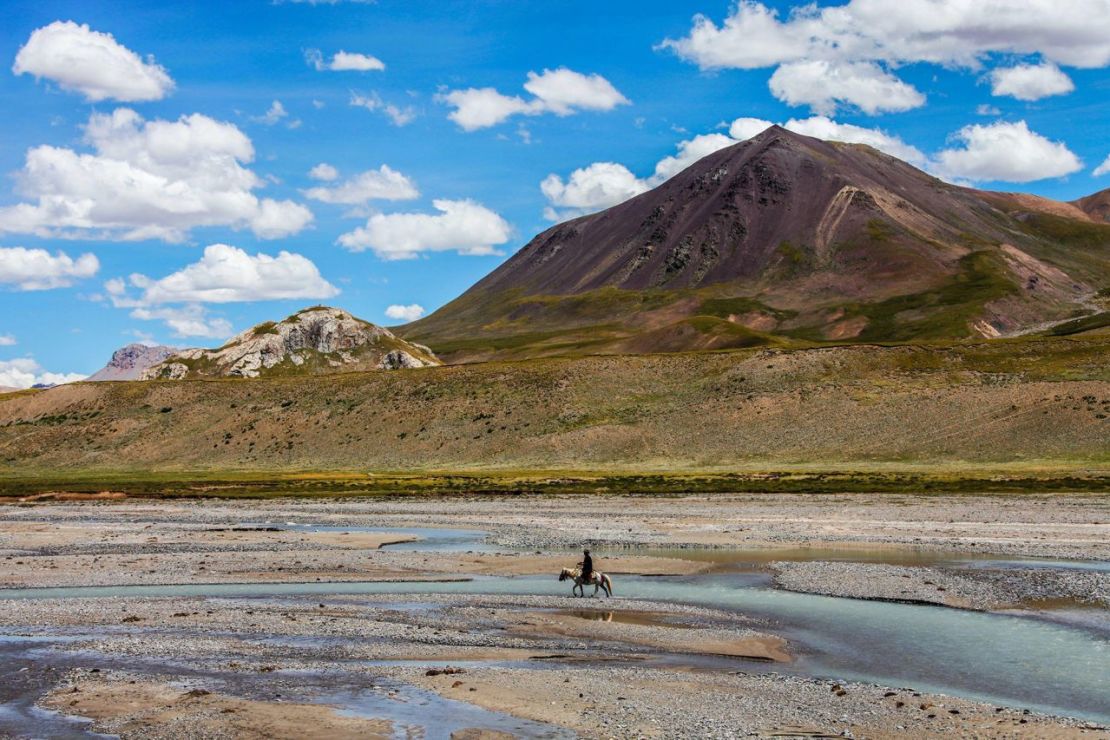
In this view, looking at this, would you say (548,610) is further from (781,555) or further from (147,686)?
(781,555)

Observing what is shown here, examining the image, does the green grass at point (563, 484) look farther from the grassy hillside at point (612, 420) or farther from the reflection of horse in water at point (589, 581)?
the reflection of horse in water at point (589, 581)

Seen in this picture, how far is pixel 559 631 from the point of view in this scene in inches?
1307

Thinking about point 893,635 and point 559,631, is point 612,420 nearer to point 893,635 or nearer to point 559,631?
point 559,631

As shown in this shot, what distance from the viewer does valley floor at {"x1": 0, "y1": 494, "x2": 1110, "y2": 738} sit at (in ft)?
74.8

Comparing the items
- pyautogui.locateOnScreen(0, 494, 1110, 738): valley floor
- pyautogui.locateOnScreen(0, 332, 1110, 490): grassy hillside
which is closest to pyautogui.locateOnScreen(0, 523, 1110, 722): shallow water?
pyautogui.locateOnScreen(0, 494, 1110, 738): valley floor

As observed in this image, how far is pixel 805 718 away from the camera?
22.4 meters

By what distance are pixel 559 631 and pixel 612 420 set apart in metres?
108

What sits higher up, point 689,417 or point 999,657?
point 689,417

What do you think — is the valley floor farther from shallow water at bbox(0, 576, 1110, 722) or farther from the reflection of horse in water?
the reflection of horse in water

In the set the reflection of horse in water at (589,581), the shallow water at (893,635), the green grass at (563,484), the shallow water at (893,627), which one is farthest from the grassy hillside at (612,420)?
the reflection of horse in water at (589,581)

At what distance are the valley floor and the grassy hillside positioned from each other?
5160cm

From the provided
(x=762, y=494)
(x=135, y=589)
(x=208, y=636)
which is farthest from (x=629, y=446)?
(x=208, y=636)

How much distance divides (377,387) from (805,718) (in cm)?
14394

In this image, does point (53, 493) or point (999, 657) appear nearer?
point (999, 657)
